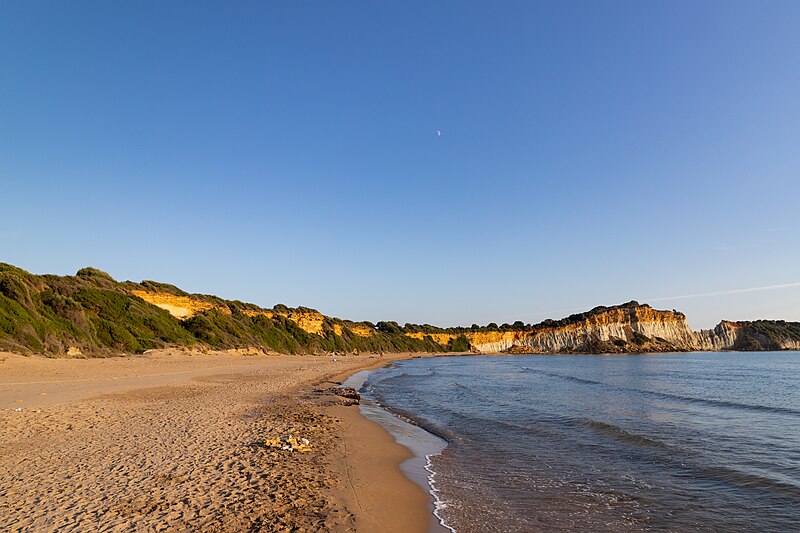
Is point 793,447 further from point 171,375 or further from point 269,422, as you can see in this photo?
point 171,375

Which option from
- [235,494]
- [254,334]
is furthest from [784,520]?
[254,334]

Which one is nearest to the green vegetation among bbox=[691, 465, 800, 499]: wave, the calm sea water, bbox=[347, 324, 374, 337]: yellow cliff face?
bbox=[347, 324, 374, 337]: yellow cliff face

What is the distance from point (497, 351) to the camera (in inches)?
4882

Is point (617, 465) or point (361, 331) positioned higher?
point (361, 331)

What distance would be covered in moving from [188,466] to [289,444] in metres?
2.44

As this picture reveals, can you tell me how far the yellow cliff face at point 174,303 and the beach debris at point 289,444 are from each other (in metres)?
43.3

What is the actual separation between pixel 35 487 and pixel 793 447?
1722cm

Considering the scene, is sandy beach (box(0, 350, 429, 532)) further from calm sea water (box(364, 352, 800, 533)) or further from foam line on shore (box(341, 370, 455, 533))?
calm sea water (box(364, 352, 800, 533))

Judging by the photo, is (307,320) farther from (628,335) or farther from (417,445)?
(628,335)

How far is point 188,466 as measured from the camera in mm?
7754

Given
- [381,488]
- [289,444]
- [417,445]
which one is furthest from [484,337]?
[381,488]

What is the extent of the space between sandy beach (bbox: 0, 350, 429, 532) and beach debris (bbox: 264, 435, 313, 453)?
0.71ft

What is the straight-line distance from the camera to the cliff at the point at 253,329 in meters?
27.8

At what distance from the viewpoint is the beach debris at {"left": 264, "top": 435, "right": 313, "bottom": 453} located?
31.2ft
